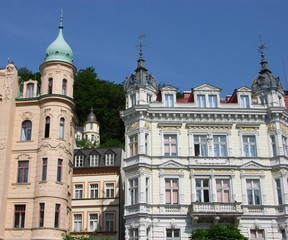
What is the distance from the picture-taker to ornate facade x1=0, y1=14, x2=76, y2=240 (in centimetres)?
3728

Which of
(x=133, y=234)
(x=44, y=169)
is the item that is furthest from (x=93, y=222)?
(x=133, y=234)

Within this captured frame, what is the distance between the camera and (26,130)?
4047 centimetres

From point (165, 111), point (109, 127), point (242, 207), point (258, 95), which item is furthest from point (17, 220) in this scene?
point (109, 127)

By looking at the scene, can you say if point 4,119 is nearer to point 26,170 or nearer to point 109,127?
point 26,170

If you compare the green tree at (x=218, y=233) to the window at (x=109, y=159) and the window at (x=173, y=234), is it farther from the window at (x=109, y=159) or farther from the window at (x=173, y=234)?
the window at (x=109, y=159)

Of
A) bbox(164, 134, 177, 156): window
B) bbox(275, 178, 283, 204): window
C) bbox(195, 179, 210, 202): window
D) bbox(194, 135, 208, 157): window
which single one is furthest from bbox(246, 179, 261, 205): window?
bbox(164, 134, 177, 156): window

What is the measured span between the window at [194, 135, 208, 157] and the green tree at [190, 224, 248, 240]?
22.5ft

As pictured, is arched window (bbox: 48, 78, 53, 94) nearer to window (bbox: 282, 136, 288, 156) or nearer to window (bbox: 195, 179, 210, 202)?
window (bbox: 195, 179, 210, 202)

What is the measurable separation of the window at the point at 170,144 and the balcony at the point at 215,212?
196 inches

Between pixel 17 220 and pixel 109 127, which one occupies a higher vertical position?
pixel 109 127

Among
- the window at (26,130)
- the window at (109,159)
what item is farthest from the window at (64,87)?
the window at (109,159)

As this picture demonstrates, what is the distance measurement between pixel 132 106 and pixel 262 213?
547 inches

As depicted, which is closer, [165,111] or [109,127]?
[165,111]

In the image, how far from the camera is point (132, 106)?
39531 millimetres
